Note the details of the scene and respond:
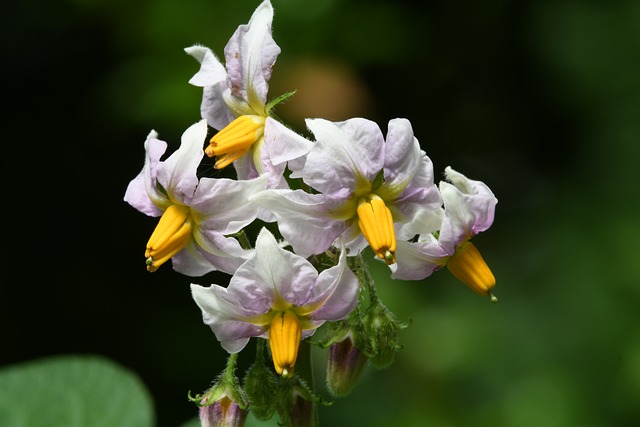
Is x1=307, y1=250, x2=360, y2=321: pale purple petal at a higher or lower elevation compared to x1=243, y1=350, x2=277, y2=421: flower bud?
higher

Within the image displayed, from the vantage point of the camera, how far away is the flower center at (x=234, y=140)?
2.27 meters

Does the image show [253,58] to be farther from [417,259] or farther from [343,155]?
A: [417,259]

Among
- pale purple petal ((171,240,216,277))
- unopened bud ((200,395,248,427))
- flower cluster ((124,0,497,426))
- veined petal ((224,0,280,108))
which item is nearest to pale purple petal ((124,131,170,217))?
flower cluster ((124,0,497,426))

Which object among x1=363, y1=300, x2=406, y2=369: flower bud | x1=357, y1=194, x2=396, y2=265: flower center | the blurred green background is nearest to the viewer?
x1=357, y1=194, x2=396, y2=265: flower center

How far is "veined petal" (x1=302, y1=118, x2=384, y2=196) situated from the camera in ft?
6.93

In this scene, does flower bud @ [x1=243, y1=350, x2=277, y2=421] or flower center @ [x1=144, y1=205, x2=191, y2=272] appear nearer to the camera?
flower center @ [x1=144, y1=205, x2=191, y2=272]

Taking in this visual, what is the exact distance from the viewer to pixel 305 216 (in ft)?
7.02

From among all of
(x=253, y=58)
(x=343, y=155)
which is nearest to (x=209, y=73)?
(x=253, y=58)

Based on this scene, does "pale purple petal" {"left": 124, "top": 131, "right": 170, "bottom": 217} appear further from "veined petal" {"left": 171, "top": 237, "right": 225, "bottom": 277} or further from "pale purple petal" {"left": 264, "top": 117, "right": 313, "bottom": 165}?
"pale purple petal" {"left": 264, "top": 117, "right": 313, "bottom": 165}
